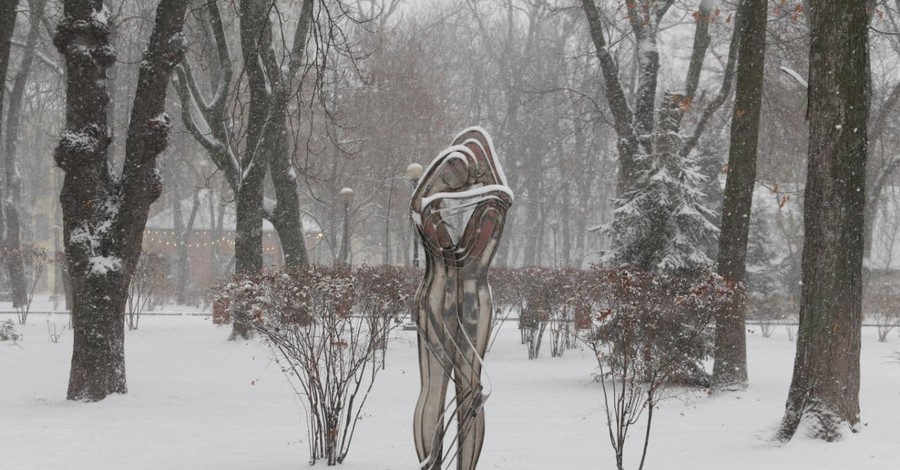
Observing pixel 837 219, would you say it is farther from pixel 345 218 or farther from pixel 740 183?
pixel 345 218

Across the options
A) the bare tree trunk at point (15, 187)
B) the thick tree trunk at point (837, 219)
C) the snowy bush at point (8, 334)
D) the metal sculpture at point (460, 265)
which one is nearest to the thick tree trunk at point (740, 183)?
the thick tree trunk at point (837, 219)

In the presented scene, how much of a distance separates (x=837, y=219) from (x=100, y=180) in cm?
690

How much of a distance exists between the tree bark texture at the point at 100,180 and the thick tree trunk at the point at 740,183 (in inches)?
253

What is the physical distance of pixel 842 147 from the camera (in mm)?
6383

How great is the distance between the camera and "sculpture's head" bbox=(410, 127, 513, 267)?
14.2ft

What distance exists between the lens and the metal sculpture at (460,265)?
4.34 meters

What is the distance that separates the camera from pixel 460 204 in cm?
434

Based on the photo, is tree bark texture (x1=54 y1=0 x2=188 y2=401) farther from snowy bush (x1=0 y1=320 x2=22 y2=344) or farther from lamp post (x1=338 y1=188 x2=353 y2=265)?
lamp post (x1=338 y1=188 x2=353 y2=265)

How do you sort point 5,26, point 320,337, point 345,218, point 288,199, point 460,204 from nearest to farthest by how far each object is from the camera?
point 460,204 → point 320,337 → point 5,26 → point 288,199 → point 345,218

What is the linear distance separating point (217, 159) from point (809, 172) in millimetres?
10884

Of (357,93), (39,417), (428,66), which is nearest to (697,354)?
(39,417)

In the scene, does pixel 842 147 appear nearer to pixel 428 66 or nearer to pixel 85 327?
pixel 85 327

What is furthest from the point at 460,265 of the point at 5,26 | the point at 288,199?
the point at 288,199

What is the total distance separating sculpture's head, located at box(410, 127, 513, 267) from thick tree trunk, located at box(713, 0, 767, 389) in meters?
5.92
